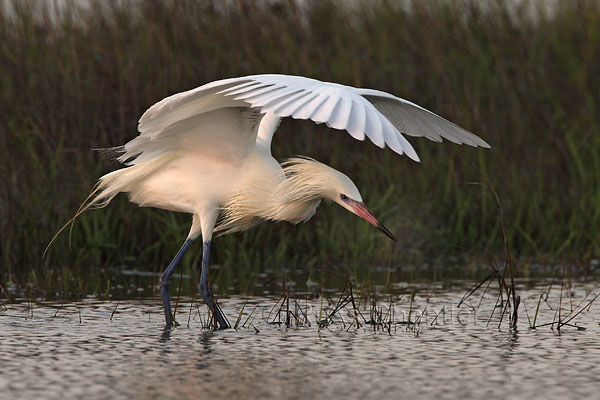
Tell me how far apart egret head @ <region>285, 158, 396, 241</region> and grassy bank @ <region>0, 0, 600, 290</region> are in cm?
157

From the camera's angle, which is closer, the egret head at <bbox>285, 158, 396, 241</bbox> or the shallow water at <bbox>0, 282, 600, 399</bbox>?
the shallow water at <bbox>0, 282, 600, 399</bbox>

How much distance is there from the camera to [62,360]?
442 centimetres

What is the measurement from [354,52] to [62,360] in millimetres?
5315

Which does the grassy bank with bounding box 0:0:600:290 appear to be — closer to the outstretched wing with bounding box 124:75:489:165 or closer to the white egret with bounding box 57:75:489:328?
the white egret with bounding box 57:75:489:328

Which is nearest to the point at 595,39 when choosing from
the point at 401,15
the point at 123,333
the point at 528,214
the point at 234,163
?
the point at 401,15

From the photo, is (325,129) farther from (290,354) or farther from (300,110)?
(300,110)

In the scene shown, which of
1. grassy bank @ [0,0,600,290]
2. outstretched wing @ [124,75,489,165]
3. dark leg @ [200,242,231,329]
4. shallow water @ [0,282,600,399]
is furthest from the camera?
grassy bank @ [0,0,600,290]

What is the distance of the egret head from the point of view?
18.2 ft

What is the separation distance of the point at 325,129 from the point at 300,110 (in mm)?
4084

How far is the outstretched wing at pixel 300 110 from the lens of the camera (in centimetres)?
410

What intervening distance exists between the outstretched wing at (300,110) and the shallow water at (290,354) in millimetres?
901

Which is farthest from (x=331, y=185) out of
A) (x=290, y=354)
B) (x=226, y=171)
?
(x=290, y=354)

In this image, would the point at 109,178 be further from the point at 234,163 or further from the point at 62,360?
the point at 62,360

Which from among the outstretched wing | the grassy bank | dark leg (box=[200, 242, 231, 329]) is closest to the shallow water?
dark leg (box=[200, 242, 231, 329])
